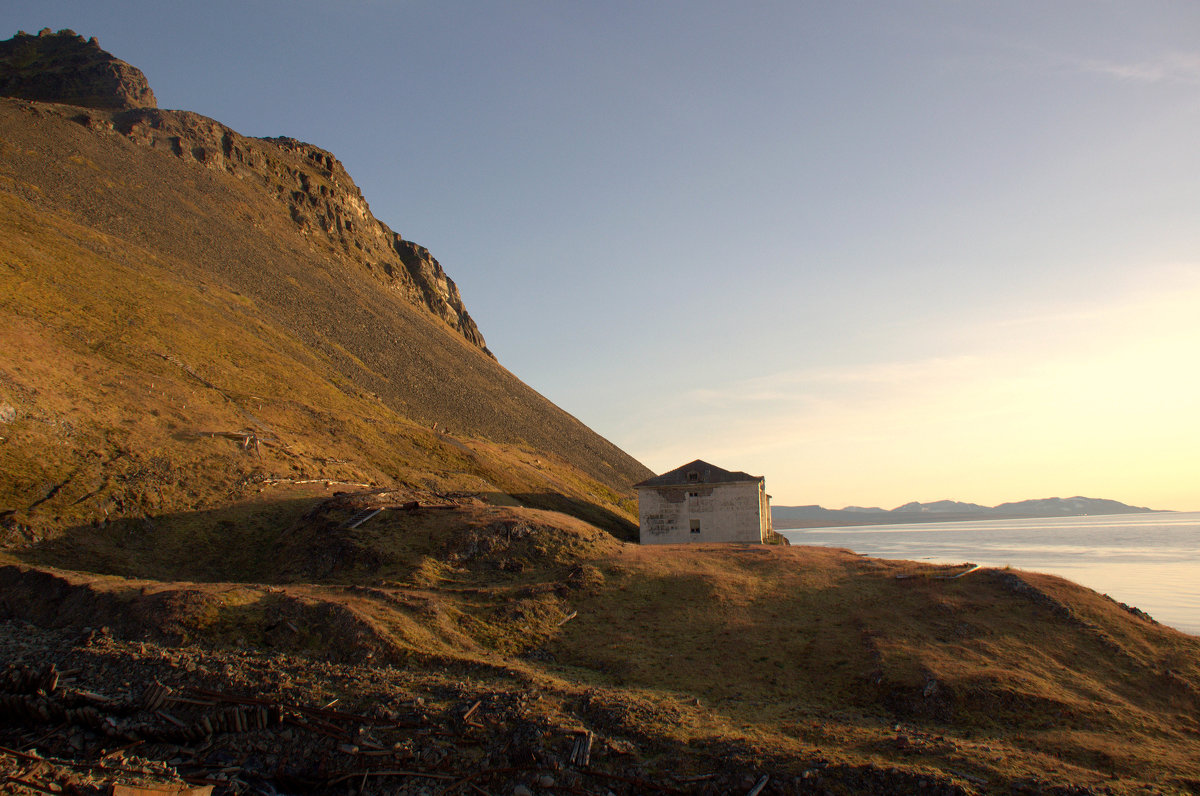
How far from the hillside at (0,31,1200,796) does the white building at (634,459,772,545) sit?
10.9 meters

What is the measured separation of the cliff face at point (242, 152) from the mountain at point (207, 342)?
0.47 metres

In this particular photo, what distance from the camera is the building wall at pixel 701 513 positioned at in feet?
148

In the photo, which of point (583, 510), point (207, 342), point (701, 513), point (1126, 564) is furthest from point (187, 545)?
point (1126, 564)

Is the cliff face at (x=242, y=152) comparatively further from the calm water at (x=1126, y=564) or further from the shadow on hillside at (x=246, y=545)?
the calm water at (x=1126, y=564)

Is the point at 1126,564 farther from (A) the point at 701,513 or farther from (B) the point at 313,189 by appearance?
(B) the point at 313,189

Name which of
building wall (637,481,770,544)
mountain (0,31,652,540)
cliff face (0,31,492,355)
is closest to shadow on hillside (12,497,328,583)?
mountain (0,31,652,540)

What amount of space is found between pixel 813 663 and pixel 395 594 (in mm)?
12507

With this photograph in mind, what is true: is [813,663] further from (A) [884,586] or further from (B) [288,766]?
(B) [288,766]

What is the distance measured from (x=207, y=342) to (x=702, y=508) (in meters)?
36.7

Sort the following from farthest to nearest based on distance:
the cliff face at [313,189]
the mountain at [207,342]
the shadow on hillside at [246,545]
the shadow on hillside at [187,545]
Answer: the cliff face at [313,189] < the mountain at [207,342] < the shadow on hillside at [246,545] < the shadow on hillside at [187,545]

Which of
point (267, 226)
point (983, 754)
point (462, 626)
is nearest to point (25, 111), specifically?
point (267, 226)

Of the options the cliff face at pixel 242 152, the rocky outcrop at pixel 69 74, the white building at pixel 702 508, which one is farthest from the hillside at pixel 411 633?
the rocky outcrop at pixel 69 74

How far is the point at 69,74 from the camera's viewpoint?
112 m

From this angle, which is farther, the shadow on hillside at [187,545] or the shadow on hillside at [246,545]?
the shadow on hillside at [246,545]
